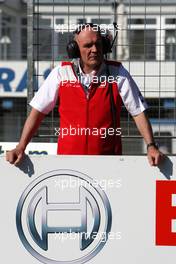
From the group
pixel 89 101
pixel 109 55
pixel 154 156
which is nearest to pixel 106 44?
pixel 89 101

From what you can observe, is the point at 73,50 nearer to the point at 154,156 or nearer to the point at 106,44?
the point at 106,44

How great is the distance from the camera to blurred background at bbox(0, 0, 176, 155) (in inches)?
290

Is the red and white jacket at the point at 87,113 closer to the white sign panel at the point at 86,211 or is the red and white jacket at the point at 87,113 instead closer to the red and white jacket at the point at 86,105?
the red and white jacket at the point at 86,105

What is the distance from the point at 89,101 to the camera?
561 centimetres

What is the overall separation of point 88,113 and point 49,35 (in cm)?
303

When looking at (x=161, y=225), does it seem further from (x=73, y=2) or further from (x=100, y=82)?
(x=73, y=2)

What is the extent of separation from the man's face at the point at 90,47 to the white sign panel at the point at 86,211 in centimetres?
65

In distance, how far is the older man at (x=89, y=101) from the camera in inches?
221

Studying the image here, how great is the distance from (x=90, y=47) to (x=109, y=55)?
9.35ft

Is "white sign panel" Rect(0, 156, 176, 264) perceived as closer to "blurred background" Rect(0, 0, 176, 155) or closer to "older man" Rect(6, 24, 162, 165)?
"older man" Rect(6, 24, 162, 165)

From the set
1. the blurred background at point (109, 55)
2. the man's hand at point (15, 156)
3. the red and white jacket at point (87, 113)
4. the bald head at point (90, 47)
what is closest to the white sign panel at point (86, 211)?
the man's hand at point (15, 156)

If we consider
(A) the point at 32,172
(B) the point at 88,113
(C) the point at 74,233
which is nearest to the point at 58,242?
(C) the point at 74,233

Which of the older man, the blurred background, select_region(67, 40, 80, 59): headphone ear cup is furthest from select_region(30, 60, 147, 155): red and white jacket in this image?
the blurred background

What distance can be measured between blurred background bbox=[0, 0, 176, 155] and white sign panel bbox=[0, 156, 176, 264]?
Answer: 157 centimetres
